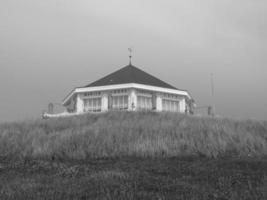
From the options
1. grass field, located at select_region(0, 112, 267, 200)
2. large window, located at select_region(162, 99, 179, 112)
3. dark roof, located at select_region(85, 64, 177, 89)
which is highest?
dark roof, located at select_region(85, 64, 177, 89)

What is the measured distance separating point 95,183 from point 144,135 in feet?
22.8

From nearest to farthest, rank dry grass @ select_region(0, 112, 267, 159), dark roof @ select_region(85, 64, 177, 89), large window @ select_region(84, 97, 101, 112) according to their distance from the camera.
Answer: dry grass @ select_region(0, 112, 267, 159) < dark roof @ select_region(85, 64, 177, 89) < large window @ select_region(84, 97, 101, 112)

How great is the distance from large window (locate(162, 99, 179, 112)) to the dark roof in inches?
53.8

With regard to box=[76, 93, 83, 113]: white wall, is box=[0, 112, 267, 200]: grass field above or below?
below

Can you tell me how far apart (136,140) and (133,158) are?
1754 mm

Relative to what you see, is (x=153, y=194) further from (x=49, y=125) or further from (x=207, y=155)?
(x=49, y=125)

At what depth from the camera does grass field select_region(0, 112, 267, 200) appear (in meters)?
5.27

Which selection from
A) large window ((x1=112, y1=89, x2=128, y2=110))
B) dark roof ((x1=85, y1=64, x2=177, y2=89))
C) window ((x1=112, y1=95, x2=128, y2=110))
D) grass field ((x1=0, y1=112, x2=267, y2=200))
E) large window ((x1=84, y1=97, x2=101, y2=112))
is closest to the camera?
Answer: grass field ((x1=0, y1=112, x2=267, y2=200))

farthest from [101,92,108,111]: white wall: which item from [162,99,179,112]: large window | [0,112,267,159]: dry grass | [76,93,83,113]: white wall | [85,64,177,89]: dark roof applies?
[0,112,267,159]: dry grass

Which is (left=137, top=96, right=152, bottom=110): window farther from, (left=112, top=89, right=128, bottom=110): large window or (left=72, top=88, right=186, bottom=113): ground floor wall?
(left=112, top=89, right=128, bottom=110): large window

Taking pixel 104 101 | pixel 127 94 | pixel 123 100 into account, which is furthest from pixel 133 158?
pixel 104 101

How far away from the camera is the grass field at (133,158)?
5266 millimetres

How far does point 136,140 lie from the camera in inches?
475

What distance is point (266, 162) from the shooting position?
893 cm
